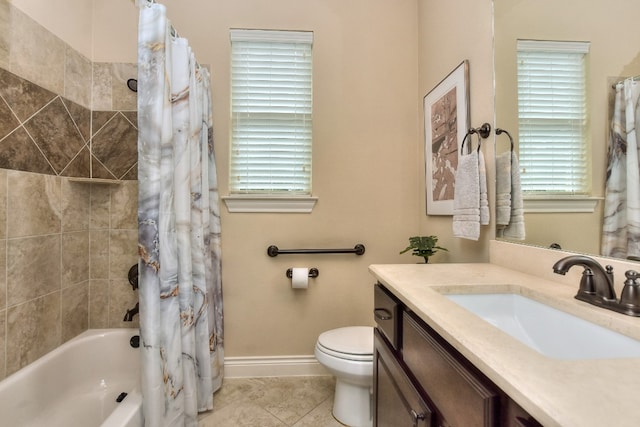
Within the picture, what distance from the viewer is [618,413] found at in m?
0.35

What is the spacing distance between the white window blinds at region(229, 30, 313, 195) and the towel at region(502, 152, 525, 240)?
3.92 ft

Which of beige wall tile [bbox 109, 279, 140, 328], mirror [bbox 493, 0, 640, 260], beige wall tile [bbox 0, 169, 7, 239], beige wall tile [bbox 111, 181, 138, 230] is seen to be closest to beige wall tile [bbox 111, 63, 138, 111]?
beige wall tile [bbox 111, 181, 138, 230]

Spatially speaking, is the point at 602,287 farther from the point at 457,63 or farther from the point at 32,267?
the point at 32,267

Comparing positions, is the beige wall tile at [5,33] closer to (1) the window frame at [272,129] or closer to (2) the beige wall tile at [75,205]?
(2) the beige wall tile at [75,205]

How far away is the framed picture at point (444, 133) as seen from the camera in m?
1.49

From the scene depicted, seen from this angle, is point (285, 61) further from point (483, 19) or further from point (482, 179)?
point (482, 179)

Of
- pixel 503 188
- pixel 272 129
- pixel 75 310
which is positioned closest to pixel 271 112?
pixel 272 129

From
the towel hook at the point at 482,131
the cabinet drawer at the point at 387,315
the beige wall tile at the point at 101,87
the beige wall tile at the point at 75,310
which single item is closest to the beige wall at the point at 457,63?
the towel hook at the point at 482,131

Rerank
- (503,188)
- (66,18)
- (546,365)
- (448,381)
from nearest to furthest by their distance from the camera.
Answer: (546,365), (448,381), (503,188), (66,18)

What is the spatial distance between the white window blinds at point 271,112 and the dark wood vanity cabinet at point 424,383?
1.13 metres

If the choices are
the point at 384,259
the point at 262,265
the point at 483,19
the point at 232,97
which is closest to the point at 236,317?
the point at 262,265

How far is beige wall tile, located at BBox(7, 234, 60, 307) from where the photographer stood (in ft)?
4.23

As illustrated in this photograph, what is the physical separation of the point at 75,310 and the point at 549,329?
2276mm

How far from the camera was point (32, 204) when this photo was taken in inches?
55.1
